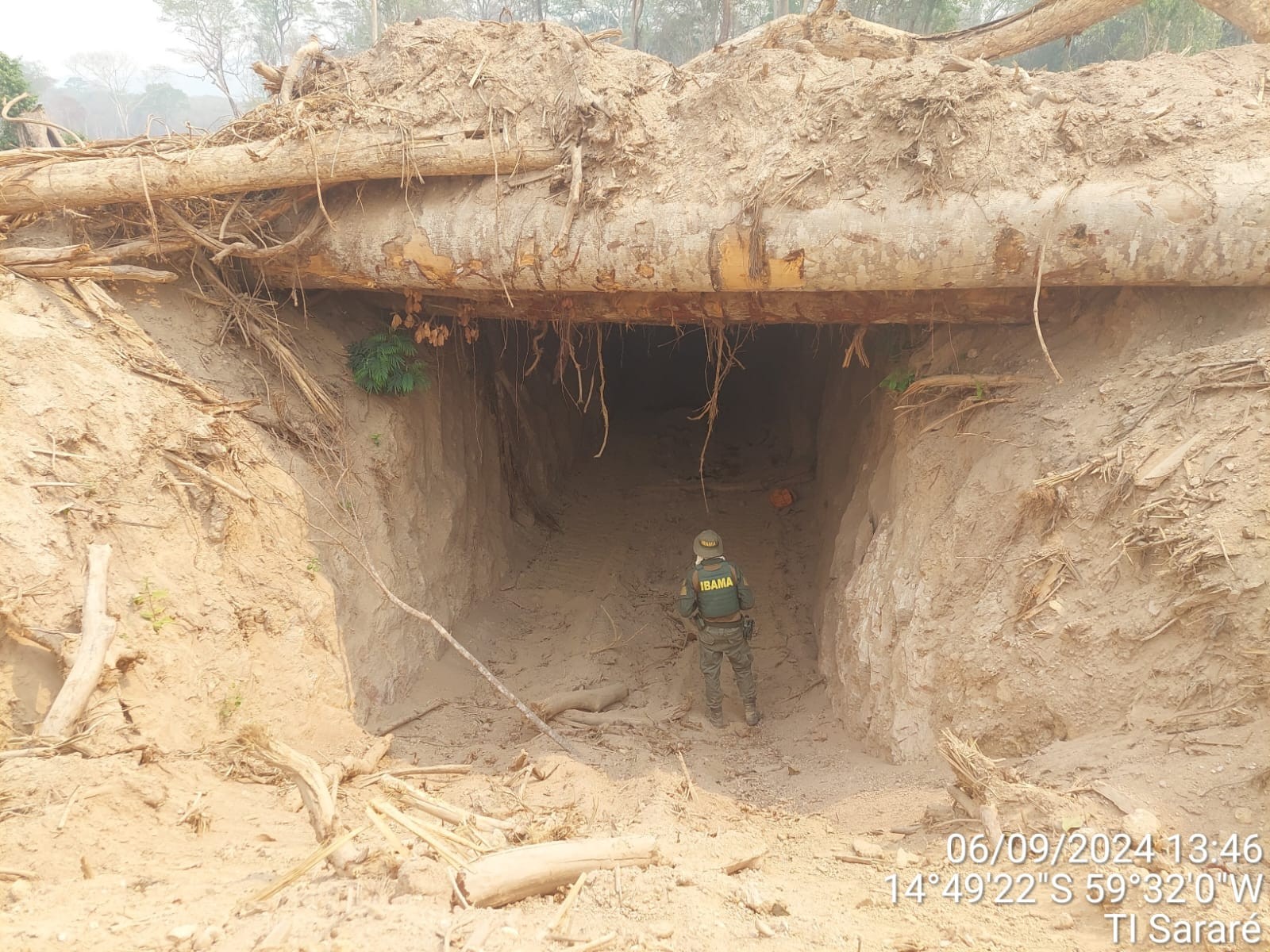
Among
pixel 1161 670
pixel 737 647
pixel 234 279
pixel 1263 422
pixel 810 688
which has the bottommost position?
pixel 810 688

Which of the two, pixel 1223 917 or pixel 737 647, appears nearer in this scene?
pixel 1223 917

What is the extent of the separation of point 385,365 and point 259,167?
1512 millimetres

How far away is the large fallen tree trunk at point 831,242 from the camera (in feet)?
12.8

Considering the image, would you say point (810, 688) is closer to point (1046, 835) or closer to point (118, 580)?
point (1046, 835)

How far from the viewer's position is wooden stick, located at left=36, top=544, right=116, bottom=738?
10.7 feet

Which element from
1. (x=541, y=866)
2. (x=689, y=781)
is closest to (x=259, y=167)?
(x=541, y=866)

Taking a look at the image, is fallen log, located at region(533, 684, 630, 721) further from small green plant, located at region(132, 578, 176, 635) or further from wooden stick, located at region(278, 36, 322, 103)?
wooden stick, located at region(278, 36, 322, 103)

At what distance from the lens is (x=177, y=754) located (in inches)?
139

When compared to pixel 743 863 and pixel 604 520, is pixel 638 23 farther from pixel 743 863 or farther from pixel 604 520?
pixel 743 863

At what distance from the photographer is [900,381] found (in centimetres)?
509

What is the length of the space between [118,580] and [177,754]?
93cm

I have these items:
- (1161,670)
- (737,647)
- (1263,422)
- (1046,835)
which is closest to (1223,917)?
(1046,835)

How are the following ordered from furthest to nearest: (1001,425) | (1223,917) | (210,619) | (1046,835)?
(1001,425), (210,619), (1046,835), (1223,917)

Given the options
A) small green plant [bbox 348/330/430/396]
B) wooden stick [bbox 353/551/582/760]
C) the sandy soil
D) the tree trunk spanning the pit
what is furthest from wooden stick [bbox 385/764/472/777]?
the tree trunk spanning the pit
